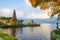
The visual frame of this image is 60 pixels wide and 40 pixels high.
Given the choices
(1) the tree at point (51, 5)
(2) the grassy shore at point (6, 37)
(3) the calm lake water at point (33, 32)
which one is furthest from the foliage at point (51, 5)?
(2) the grassy shore at point (6, 37)

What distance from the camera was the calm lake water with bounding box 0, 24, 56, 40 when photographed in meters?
11.1

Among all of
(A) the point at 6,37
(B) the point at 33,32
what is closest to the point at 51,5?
(B) the point at 33,32

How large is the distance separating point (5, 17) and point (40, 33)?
2.47m

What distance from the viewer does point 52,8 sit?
9477mm

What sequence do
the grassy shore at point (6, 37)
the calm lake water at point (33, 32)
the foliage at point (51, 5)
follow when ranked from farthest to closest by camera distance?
the calm lake water at point (33, 32) < the grassy shore at point (6, 37) < the foliage at point (51, 5)

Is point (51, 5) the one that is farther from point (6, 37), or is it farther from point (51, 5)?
point (6, 37)

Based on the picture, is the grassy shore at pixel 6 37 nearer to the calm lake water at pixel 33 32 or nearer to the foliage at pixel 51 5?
the calm lake water at pixel 33 32

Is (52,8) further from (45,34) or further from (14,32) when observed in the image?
(14,32)

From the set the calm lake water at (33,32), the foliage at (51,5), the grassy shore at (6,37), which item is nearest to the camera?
the foliage at (51,5)

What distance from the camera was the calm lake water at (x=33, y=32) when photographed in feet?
36.4

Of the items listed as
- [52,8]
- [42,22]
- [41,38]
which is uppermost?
[52,8]

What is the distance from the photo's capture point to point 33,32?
12.0m

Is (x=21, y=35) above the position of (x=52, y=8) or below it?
below

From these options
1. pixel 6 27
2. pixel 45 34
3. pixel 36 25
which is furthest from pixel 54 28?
pixel 6 27
